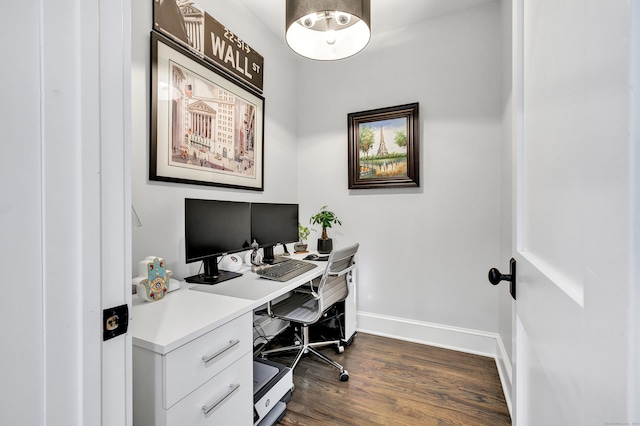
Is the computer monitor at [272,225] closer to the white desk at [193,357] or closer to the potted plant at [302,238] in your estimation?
the potted plant at [302,238]

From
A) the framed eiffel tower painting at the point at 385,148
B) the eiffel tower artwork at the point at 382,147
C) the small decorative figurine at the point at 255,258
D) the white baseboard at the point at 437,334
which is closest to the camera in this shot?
the small decorative figurine at the point at 255,258

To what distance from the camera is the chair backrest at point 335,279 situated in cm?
171

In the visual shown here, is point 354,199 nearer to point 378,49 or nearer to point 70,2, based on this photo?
point 378,49

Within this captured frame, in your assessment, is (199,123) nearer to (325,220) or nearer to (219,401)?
(325,220)

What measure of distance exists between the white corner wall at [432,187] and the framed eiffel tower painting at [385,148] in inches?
3.1

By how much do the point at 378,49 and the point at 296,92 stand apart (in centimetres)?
91

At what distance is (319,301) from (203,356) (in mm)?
902

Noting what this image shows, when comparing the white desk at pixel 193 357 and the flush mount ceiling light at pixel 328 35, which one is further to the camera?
the flush mount ceiling light at pixel 328 35

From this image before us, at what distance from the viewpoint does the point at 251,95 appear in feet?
7.04

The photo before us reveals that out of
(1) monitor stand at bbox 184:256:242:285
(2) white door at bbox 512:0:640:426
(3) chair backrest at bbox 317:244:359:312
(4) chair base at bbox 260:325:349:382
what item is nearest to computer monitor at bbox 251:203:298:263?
(1) monitor stand at bbox 184:256:242:285

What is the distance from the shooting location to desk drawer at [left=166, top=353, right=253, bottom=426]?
0.90 meters

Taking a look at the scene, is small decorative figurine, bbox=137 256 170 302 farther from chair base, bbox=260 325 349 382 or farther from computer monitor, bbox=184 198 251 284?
chair base, bbox=260 325 349 382

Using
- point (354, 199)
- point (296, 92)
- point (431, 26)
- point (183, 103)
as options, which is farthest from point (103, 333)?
point (431, 26)

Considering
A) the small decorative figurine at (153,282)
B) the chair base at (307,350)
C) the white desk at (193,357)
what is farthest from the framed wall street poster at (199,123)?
the chair base at (307,350)
